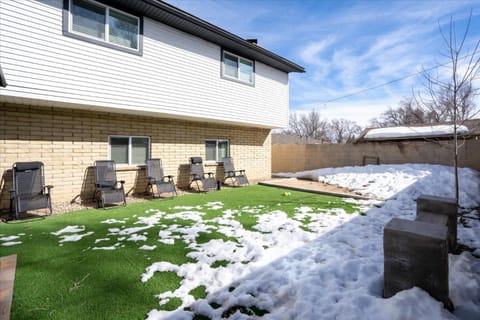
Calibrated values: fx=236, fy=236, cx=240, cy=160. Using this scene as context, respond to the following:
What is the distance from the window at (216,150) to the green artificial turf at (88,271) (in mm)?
4618

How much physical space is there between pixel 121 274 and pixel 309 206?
461cm

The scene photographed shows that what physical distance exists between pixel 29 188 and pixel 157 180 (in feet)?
9.85

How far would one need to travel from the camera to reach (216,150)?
984 cm

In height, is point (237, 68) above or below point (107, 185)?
above

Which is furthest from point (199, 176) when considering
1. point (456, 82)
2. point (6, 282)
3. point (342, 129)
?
point (342, 129)

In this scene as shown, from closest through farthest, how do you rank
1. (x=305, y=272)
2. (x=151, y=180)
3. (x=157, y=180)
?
(x=305, y=272) < (x=151, y=180) < (x=157, y=180)

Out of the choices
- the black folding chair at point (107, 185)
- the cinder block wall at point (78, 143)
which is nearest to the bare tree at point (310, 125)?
the cinder block wall at point (78, 143)

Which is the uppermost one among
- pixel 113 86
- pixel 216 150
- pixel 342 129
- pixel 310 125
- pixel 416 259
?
pixel 310 125

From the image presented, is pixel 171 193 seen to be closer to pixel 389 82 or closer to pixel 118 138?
pixel 118 138

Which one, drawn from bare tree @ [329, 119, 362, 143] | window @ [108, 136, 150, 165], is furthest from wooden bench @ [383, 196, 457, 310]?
bare tree @ [329, 119, 362, 143]

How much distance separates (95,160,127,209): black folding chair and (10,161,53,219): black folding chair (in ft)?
3.58

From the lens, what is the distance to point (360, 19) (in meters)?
9.92

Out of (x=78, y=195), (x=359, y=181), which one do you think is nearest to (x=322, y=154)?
(x=359, y=181)

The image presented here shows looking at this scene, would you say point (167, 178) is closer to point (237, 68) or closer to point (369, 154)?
point (237, 68)
